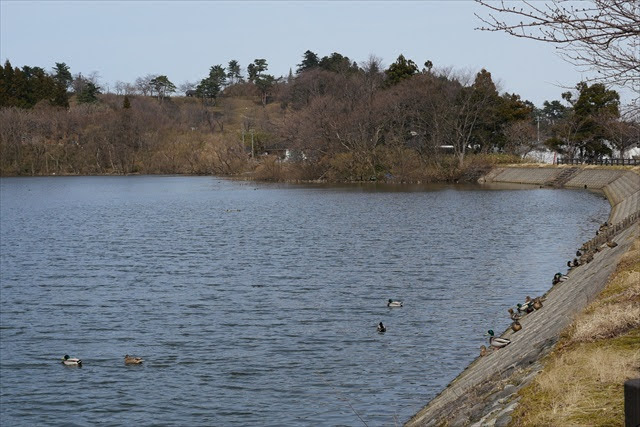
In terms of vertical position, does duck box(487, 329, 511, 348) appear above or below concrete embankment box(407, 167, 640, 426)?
below

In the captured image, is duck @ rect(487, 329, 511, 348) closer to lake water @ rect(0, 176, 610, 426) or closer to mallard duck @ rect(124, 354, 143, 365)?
lake water @ rect(0, 176, 610, 426)

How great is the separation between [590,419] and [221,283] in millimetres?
23448

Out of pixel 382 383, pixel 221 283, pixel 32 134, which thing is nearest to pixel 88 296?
pixel 221 283

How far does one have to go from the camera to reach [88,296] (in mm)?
28516

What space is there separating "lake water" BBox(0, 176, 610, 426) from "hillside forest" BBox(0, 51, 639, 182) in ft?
71.8

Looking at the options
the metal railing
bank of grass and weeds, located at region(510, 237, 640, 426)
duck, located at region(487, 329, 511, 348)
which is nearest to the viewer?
bank of grass and weeds, located at region(510, 237, 640, 426)

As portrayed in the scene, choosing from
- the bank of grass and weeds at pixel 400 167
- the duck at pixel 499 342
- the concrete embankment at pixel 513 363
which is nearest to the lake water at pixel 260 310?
the duck at pixel 499 342

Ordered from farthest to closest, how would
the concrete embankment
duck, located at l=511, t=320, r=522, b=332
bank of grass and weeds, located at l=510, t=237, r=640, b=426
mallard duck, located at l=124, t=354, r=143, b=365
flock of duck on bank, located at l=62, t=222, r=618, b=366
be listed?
duck, located at l=511, t=320, r=522, b=332 < mallard duck, located at l=124, t=354, r=143, b=365 < flock of duck on bank, located at l=62, t=222, r=618, b=366 < the concrete embankment < bank of grass and weeds, located at l=510, t=237, r=640, b=426

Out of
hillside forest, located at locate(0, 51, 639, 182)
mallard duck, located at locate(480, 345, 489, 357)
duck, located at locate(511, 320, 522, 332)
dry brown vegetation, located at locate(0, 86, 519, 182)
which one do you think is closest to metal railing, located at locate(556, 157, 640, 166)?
hillside forest, located at locate(0, 51, 639, 182)

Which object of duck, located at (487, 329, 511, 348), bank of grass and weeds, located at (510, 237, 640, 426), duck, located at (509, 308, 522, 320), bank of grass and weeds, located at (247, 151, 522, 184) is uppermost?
bank of grass and weeds, located at (247, 151, 522, 184)

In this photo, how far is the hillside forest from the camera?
329 ft

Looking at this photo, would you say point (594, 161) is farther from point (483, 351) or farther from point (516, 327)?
point (483, 351)

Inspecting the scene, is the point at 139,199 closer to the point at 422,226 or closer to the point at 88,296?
the point at 422,226

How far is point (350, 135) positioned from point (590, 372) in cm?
9434
